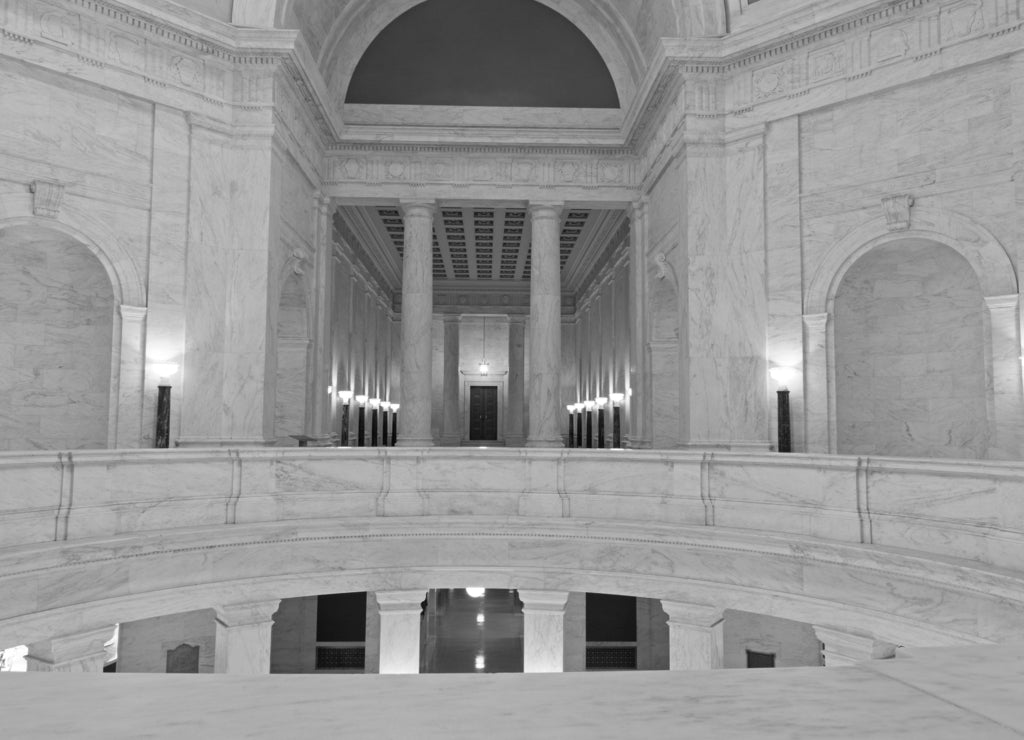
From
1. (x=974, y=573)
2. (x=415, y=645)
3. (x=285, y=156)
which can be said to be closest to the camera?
(x=974, y=573)

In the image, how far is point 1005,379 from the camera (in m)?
14.0

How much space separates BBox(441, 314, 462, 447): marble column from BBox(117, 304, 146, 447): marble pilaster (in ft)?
108

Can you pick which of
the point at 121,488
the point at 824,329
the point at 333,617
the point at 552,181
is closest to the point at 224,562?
the point at 121,488

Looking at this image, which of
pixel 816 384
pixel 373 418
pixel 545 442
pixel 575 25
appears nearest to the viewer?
pixel 816 384

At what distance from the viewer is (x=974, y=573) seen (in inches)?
352

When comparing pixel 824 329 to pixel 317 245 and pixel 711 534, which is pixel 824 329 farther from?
pixel 317 245

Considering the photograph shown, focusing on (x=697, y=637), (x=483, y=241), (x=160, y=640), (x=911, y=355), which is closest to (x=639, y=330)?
(x=911, y=355)

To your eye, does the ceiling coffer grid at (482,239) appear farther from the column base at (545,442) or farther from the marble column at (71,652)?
the marble column at (71,652)

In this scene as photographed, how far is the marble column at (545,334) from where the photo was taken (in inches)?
907

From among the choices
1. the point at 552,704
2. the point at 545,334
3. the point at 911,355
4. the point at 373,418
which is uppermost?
the point at 545,334

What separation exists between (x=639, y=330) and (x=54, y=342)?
16.0 meters

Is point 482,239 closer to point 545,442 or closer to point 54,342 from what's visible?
point 545,442

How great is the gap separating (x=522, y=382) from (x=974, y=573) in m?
41.2

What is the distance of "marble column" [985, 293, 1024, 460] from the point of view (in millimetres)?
13711
